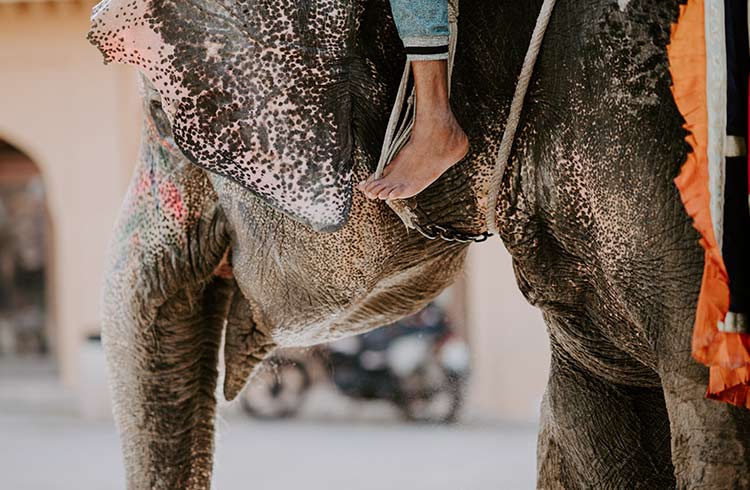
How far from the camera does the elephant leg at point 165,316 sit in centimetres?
213

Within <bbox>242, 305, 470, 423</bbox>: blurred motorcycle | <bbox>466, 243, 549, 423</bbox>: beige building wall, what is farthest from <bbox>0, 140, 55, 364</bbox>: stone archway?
<bbox>466, 243, 549, 423</bbox>: beige building wall

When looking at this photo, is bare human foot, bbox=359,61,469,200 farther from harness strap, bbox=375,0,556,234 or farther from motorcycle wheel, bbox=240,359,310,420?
motorcycle wheel, bbox=240,359,310,420

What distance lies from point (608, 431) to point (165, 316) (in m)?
0.77

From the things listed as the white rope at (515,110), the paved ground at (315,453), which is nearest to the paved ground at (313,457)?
the paved ground at (315,453)

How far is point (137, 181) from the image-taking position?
221cm

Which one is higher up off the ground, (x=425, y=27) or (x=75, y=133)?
(x=75, y=133)

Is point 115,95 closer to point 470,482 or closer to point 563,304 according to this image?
point 470,482

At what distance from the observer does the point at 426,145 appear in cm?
150

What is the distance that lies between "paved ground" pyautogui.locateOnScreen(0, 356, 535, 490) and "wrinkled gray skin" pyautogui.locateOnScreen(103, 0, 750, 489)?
13.8ft

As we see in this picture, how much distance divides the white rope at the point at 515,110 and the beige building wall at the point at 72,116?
8.99 meters

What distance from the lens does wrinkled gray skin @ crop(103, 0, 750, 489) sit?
134cm

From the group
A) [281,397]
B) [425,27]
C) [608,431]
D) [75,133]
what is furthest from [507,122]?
[75,133]

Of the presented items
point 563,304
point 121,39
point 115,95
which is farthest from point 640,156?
point 115,95

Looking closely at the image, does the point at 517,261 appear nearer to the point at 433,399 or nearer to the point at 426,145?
the point at 426,145
